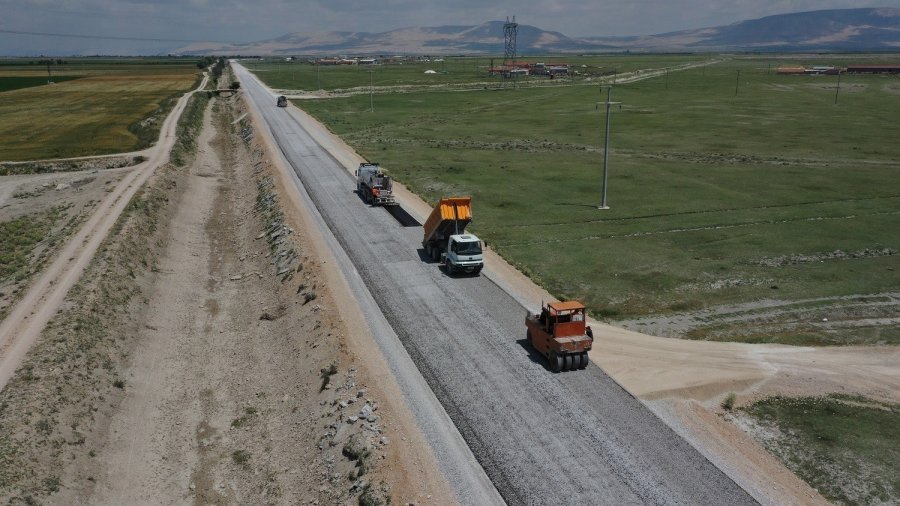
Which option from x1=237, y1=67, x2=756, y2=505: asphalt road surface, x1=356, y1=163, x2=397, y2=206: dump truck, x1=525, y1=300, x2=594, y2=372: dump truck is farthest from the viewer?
x1=356, y1=163, x2=397, y2=206: dump truck

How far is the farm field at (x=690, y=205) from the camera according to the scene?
34.5 metres

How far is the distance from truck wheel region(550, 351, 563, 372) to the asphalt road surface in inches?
14.9

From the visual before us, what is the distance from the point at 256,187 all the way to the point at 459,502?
54.9 metres

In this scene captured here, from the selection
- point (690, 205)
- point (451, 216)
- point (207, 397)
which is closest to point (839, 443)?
point (451, 216)

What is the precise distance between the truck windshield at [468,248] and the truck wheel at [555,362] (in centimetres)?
1159

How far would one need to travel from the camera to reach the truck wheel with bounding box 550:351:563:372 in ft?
87.2

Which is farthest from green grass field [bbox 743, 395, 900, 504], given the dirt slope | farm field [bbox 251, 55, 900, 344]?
the dirt slope

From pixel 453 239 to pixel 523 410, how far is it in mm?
15148

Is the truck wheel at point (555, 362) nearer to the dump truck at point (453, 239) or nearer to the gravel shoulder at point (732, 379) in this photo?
the gravel shoulder at point (732, 379)

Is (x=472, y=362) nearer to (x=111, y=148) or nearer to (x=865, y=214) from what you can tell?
(x=865, y=214)

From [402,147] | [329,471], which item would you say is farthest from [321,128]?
[329,471]

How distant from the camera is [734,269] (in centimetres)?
3944

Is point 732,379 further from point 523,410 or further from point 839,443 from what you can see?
point 523,410

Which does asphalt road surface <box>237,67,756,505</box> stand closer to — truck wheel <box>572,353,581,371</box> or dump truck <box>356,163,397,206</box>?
truck wheel <box>572,353,581,371</box>
